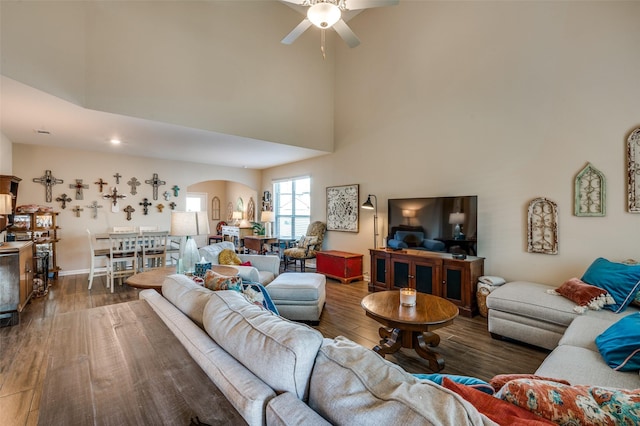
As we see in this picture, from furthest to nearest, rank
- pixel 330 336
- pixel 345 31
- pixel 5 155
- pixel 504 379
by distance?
pixel 5 155 < pixel 330 336 < pixel 345 31 < pixel 504 379

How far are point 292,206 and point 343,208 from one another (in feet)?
6.51

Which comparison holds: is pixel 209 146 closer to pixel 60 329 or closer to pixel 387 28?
pixel 387 28

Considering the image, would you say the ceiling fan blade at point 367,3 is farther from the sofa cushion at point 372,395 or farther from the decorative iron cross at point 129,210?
the decorative iron cross at point 129,210

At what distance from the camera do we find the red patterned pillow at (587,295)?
96.9 inches

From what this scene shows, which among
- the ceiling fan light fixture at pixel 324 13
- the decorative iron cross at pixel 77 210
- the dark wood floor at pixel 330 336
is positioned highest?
the ceiling fan light fixture at pixel 324 13

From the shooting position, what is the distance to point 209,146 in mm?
5547

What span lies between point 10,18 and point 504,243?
5.99 m

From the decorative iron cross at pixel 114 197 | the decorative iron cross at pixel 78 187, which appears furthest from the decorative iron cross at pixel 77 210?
the decorative iron cross at pixel 114 197

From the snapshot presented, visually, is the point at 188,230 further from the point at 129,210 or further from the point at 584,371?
the point at 129,210

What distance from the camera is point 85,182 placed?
6062mm

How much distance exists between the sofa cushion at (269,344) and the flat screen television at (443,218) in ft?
11.2

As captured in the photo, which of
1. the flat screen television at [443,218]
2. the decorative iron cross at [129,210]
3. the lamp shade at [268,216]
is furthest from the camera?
the lamp shade at [268,216]

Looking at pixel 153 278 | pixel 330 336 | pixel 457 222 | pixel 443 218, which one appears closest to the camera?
pixel 153 278

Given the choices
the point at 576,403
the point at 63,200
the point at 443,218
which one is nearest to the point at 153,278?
the point at 576,403
